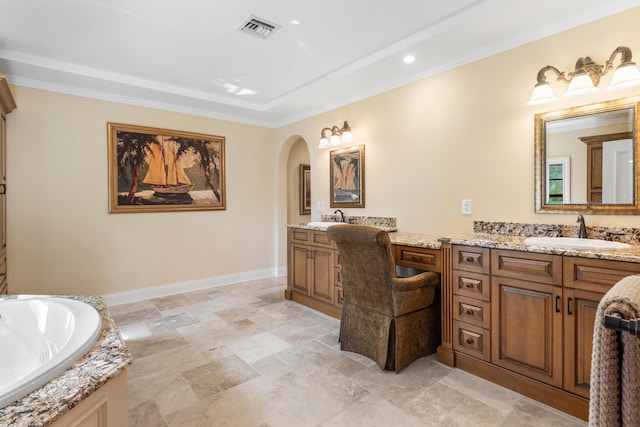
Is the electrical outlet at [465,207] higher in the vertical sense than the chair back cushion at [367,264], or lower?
higher

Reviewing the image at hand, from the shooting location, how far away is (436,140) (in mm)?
3133

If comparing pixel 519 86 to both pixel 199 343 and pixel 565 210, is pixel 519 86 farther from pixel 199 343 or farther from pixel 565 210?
pixel 199 343

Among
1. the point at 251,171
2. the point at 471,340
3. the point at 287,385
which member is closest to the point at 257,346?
the point at 287,385

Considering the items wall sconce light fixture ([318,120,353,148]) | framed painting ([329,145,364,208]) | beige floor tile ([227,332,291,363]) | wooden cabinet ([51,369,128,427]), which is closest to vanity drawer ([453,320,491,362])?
beige floor tile ([227,332,291,363])

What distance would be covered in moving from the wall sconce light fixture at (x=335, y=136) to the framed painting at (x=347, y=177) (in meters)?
0.15

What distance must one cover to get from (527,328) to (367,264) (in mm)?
1050

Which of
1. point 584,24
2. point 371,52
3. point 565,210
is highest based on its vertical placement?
point 371,52

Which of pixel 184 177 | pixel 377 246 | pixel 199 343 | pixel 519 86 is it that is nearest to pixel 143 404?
pixel 199 343

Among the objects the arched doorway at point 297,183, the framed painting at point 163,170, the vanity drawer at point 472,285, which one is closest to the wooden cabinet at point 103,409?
the vanity drawer at point 472,285

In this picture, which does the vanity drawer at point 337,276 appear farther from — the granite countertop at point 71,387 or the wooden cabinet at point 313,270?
the granite countertop at point 71,387

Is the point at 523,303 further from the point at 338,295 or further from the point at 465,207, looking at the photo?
the point at 338,295

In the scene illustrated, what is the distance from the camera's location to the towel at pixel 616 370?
64 cm

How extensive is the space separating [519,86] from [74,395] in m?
3.16

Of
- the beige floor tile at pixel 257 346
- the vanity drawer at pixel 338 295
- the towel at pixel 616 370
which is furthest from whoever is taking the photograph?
the vanity drawer at pixel 338 295
